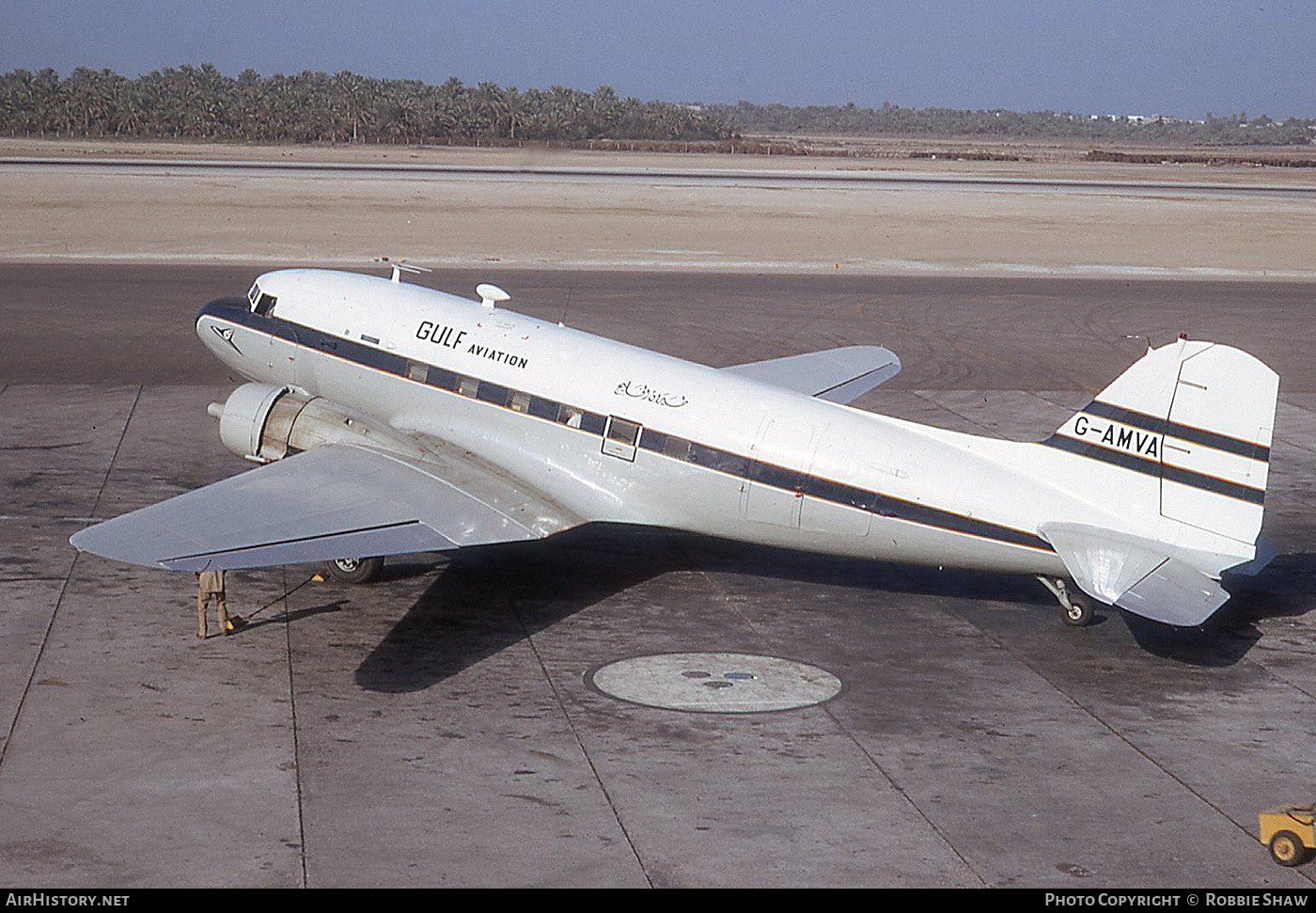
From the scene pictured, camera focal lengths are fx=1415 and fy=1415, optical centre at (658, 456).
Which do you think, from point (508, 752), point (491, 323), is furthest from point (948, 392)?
point (508, 752)

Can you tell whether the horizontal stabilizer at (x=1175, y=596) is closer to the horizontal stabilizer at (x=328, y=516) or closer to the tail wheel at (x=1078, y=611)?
the tail wheel at (x=1078, y=611)

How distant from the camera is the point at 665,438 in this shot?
2061 centimetres

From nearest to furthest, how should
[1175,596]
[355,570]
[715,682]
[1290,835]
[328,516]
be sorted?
[1290,835] → [1175,596] → [715,682] → [328,516] → [355,570]

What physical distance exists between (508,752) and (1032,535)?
7.62 m

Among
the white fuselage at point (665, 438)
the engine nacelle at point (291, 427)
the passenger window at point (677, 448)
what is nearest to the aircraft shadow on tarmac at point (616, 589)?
the white fuselage at point (665, 438)

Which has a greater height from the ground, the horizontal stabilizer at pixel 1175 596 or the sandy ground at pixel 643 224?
the sandy ground at pixel 643 224

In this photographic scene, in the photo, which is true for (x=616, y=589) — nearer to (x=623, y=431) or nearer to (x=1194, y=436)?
(x=623, y=431)

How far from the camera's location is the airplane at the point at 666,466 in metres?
17.8

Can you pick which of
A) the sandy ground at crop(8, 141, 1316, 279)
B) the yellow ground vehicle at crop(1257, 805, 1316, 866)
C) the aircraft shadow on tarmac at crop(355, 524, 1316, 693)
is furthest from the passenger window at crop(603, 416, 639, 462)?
the sandy ground at crop(8, 141, 1316, 279)

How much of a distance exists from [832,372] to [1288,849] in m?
16.3

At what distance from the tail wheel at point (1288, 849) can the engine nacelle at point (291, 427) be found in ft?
43.8

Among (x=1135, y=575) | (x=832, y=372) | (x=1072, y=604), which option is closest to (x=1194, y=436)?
(x=1135, y=575)

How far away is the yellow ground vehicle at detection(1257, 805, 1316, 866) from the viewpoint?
12898 millimetres
